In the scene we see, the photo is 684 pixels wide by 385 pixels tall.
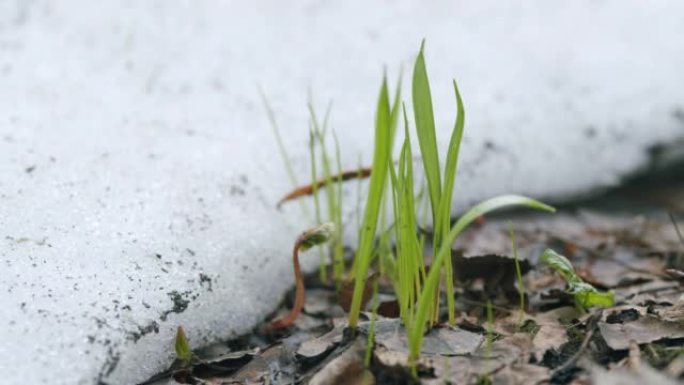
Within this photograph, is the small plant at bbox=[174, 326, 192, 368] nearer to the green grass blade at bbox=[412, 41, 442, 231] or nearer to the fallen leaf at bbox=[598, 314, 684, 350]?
the green grass blade at bbox=[412, 41, 442, 231]

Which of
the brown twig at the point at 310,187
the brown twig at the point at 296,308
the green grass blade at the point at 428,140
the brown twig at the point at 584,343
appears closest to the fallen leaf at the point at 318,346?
the brown twig at the point at 296,308

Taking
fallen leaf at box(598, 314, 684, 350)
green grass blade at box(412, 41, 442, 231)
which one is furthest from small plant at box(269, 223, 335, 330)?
fallen leaf at box(598, 314, 684, 350)

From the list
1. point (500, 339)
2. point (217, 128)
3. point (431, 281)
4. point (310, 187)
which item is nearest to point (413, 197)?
point (431, 281)

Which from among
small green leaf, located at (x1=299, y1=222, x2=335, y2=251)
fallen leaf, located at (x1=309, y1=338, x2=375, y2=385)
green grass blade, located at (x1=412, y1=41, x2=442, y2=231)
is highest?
green grass blade, located at (x1=412, y1=41, x2=442, y2=231)

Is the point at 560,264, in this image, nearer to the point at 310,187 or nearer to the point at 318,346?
the point at 318,346

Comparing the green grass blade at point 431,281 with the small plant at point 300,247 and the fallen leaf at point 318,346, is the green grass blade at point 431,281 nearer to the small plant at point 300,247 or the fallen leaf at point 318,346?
the fallen leaf at point 318,346
